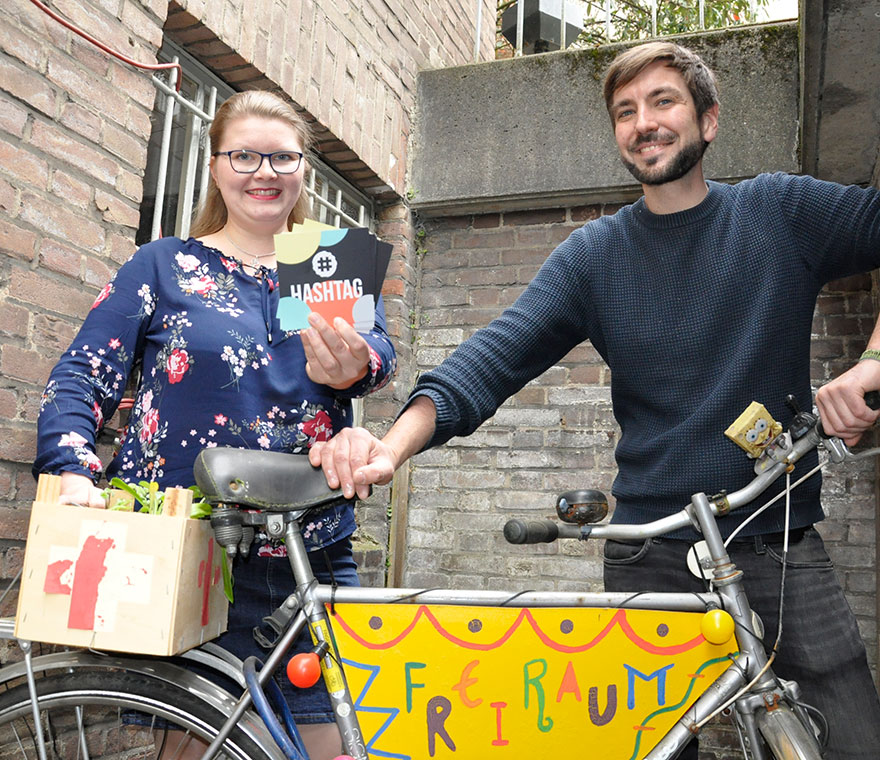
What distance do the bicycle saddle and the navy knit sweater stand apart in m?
0.28

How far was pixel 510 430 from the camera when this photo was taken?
3.68 meters

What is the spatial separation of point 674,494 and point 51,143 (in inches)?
65.5

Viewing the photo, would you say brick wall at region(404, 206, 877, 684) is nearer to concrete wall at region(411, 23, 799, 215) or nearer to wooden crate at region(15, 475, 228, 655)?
concrete wall at region(411, 23, 799, 215)

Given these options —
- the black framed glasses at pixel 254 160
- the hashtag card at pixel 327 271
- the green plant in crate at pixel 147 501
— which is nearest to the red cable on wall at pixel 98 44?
the black framed glasses at pixel 254 160

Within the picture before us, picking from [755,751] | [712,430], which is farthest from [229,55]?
[755,751]

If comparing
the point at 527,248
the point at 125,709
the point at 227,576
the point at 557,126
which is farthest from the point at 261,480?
the point at 557,126

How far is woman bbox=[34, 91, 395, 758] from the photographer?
5.16 ft

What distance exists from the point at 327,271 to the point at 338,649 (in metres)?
0.63

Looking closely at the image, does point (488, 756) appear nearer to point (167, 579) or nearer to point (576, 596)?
point (576, 596)

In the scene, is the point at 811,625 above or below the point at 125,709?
above

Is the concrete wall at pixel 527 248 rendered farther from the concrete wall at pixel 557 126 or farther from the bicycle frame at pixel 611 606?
the bicycle frame at pixel 611 606

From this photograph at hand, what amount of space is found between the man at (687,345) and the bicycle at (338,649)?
6.1 inches

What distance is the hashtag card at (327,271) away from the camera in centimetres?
138

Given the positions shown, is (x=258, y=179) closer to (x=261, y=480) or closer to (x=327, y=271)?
(x=327, y=271)
